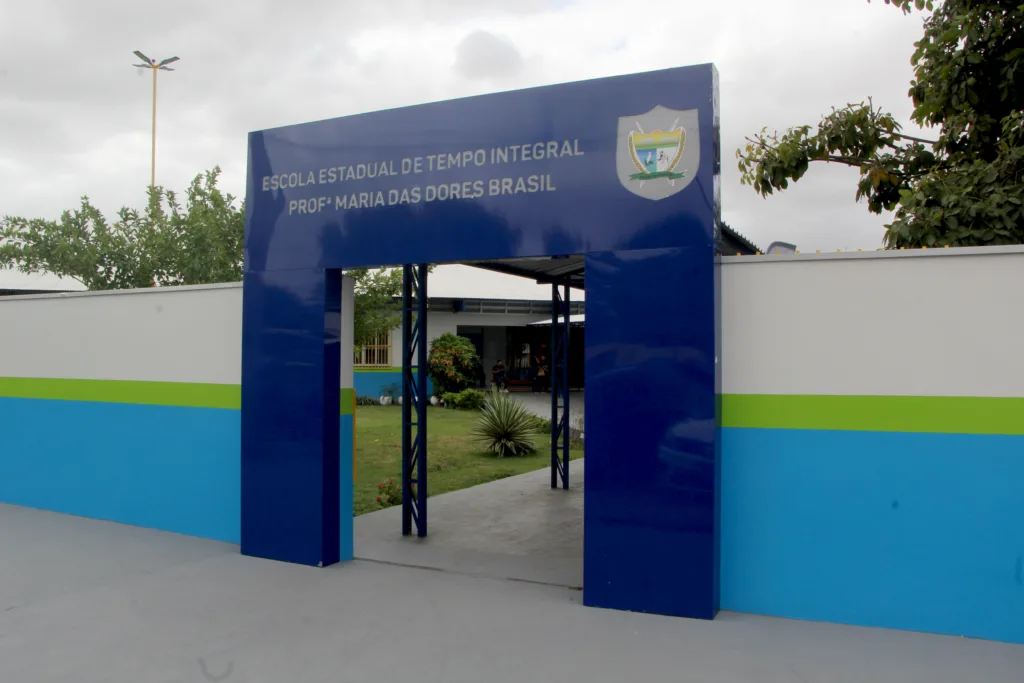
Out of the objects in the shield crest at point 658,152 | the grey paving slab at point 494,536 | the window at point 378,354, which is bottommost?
the grey paving slab at point 494,536

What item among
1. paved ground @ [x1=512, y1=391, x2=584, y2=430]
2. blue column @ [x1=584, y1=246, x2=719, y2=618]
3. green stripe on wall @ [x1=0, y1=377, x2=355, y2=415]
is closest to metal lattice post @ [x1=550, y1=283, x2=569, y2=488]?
green stripe on wall @ [x1=0, y1=377, x2=355, y2=415]

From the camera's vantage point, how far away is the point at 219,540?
23.9 feet

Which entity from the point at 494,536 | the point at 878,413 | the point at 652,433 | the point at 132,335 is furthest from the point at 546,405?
the point at 878,413

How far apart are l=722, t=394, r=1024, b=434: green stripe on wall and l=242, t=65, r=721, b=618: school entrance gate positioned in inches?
14.3

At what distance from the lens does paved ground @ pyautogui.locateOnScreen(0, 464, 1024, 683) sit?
4312mm

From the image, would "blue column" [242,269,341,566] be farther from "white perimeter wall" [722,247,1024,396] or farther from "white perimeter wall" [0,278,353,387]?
"white perimeter wall" [722,247,1024,396]

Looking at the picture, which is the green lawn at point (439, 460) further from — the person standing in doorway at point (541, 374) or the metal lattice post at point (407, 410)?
the person standing in doorway at point (541, 374)

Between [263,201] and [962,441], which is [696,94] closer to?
[962,441]

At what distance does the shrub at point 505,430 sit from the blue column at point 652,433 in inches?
328

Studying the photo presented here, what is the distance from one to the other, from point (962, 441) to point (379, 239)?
435 cm

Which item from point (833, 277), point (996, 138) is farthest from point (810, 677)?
point (996, 138)

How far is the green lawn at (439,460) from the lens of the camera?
10.8 meters

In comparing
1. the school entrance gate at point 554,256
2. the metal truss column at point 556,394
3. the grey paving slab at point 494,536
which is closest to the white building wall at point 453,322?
the metal truss column at point 556,394

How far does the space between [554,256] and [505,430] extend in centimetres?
848
